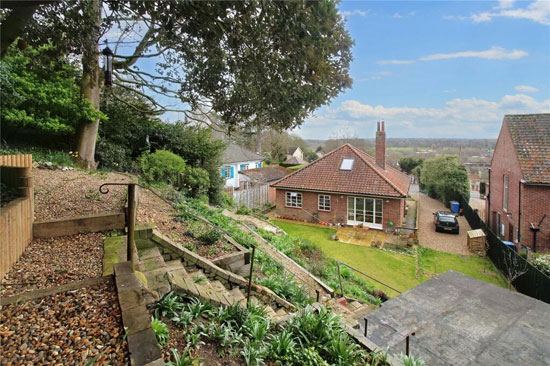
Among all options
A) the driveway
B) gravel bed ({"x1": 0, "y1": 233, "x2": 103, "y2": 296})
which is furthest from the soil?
the driveway

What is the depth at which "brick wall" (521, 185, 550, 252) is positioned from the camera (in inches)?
505

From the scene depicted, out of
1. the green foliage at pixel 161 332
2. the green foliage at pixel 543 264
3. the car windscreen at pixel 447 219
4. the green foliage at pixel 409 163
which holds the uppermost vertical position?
the green foliage at pixel 409 163

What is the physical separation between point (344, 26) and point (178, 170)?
28.8 ft

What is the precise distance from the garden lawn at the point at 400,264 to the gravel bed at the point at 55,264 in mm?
9257

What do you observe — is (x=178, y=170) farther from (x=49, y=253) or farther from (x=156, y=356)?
(x=156, y=356)

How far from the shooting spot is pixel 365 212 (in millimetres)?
18328

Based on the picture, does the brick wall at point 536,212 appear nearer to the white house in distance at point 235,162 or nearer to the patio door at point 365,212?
the patio door at point 365,212

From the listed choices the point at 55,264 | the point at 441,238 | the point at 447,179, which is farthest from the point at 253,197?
the point at 55,264

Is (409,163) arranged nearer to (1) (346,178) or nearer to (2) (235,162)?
(2) (235,162)

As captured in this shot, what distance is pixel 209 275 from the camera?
200 inches

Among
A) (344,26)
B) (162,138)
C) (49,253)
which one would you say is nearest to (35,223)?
(49,253)

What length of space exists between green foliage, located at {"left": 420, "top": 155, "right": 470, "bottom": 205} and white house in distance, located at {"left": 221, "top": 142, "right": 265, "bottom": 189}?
1980 centimetres

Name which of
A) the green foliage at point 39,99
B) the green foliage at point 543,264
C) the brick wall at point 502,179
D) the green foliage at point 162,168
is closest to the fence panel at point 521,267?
the green foliage at point 543,264

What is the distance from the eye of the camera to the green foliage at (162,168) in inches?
444
